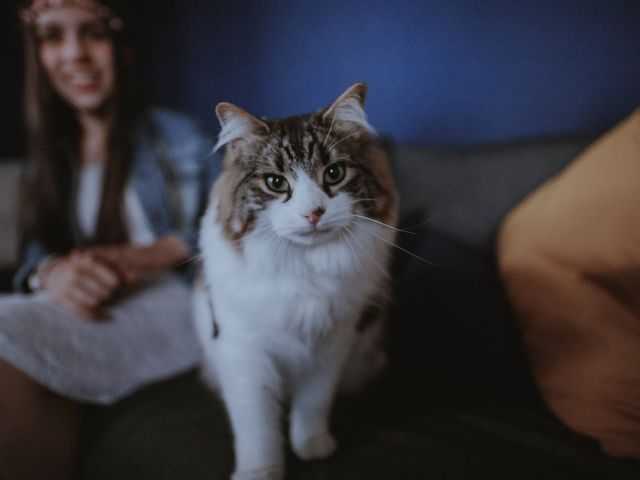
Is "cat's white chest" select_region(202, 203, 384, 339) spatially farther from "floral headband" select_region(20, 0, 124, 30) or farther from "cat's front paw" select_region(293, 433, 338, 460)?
"floral headband" select_region(20, 0, 124, 30)

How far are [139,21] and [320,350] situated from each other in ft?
Answer: 6.20

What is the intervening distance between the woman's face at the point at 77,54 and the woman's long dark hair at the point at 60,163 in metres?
0.03

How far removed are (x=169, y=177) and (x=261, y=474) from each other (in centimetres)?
89

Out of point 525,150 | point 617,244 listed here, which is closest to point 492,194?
point 525,150

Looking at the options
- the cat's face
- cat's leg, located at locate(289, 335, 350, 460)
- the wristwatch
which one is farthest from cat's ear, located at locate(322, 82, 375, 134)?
the wristwatch

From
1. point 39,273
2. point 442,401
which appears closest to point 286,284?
point 442,401

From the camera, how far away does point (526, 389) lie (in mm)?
910

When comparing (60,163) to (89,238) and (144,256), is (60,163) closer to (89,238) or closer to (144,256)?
(89,238)

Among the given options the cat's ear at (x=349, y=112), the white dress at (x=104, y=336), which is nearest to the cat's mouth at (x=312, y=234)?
the cat's ear at (x=349, y=112)

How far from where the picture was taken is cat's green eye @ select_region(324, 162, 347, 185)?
70 cm

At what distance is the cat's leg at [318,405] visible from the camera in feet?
2.69

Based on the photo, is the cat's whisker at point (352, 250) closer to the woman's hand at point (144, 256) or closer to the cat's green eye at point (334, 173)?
the cat's green eye at point (334, 173)

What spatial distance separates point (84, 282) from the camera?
41.5 inches

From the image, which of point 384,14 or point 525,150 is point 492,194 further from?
point 384,14
